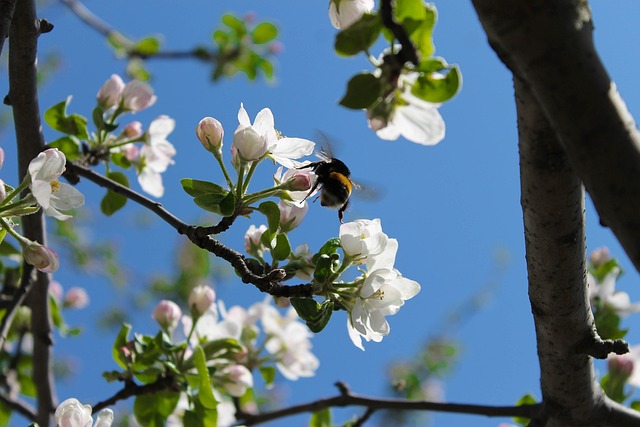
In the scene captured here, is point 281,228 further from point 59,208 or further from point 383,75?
point 383,75

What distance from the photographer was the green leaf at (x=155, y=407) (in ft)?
5.98

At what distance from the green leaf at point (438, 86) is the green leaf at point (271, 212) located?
1.50 feet

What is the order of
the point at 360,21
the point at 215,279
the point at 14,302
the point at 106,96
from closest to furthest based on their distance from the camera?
the point at 360,21 → the point at 14,302 → the point at 106,96 → the point at 215,279

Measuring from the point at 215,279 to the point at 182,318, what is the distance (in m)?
3.77

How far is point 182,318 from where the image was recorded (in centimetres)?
200

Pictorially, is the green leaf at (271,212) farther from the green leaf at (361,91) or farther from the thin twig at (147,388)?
the thin twig at (147,388)

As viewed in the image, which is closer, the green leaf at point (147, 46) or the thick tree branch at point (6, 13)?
the thick tree branch at point (6, 13)

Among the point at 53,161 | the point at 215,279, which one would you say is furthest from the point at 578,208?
the point at 215,279

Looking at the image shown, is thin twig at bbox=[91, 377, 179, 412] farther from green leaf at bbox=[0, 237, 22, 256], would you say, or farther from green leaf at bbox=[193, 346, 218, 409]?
green leaf at bbox=[0, 237, 22, 256]

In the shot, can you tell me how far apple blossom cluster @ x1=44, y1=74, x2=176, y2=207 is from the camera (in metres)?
1.88

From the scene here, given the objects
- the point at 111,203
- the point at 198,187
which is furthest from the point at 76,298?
the point at 198,187

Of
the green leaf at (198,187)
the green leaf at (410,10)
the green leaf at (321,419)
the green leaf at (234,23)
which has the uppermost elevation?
the green leaf at (234,23)

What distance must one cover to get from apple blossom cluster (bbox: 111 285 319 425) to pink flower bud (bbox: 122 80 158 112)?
59 centimetres

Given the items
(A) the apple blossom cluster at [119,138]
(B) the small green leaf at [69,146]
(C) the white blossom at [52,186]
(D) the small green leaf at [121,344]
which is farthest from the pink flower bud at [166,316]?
(C) the white blossom at [52,186]
